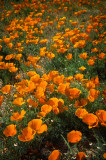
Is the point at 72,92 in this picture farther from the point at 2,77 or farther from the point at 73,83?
the point at 2,77

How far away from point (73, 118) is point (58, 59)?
1581mm

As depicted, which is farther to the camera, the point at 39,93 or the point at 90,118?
the point at 39,93

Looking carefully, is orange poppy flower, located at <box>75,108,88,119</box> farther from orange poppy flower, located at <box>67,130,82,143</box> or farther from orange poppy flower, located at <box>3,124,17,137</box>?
orange poppy flower, located at <box>3,124,17,137</box>

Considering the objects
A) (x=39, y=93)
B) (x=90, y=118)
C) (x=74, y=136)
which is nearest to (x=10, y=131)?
(x=39, y=93)

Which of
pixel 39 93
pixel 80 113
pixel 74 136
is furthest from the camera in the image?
pixel 39 93

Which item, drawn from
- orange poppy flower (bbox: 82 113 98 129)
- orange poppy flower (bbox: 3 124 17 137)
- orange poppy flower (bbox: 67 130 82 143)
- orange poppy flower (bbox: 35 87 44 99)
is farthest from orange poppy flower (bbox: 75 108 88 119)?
orange poppy flower (bbox: 3 124 17 137)

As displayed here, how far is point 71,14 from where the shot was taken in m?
5.49

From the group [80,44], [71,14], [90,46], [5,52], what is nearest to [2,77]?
[5,52]

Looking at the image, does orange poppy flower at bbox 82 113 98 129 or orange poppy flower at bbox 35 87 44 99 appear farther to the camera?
orange poppy flower at bbox 35 87 44 99

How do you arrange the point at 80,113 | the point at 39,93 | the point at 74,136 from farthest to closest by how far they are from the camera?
the point at 39,93
the point at 80,113
the point at 74,136

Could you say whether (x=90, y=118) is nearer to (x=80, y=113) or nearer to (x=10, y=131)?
(x=80, y=113)

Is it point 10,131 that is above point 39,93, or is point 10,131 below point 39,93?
below

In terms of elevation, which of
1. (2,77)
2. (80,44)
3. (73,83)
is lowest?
(2,77)

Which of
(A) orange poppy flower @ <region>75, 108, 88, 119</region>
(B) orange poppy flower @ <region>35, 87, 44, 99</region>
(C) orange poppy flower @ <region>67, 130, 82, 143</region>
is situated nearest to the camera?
(C) orange poppy flower @ <region>67, 130, 82, 143</region>
